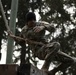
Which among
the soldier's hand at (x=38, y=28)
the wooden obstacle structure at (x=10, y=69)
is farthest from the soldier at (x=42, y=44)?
the wooden obstacle structure at (x=10, y=69)

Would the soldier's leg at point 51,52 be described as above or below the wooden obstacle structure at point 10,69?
above

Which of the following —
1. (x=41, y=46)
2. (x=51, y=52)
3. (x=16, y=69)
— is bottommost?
(x=16, y=69)

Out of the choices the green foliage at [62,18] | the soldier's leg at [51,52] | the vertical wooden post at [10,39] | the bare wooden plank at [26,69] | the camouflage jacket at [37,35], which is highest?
the green foliage at [62,18]

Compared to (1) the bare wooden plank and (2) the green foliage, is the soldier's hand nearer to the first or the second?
(1) the bare wooden plank

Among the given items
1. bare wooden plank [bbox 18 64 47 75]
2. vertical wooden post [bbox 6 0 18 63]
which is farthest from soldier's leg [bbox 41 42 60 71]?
vertical wooden post [bbox 6 0 18 63]

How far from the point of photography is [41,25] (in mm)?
6617

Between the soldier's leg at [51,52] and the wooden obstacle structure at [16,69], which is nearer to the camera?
the wooden obstacle structure at [16,69]

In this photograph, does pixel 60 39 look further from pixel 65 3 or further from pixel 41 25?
pixel 41 25

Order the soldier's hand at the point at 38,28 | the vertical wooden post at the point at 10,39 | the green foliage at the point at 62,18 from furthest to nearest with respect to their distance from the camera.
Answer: the green foliage at the point at 62,18
the vertical wooden post at the point at 10,39
the soldier's hand at the point at 38,28

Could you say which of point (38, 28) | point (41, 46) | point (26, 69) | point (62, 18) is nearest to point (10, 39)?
point (41, 46)

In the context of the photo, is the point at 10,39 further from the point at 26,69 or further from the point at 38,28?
the point at 26,69

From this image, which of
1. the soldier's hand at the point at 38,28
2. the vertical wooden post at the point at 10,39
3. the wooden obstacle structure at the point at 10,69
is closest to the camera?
the wooden obstacle structure at the point at 10,69

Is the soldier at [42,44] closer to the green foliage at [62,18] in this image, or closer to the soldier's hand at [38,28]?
the soldier's hand at [38,28]

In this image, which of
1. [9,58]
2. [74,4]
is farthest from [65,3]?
[9,58]
